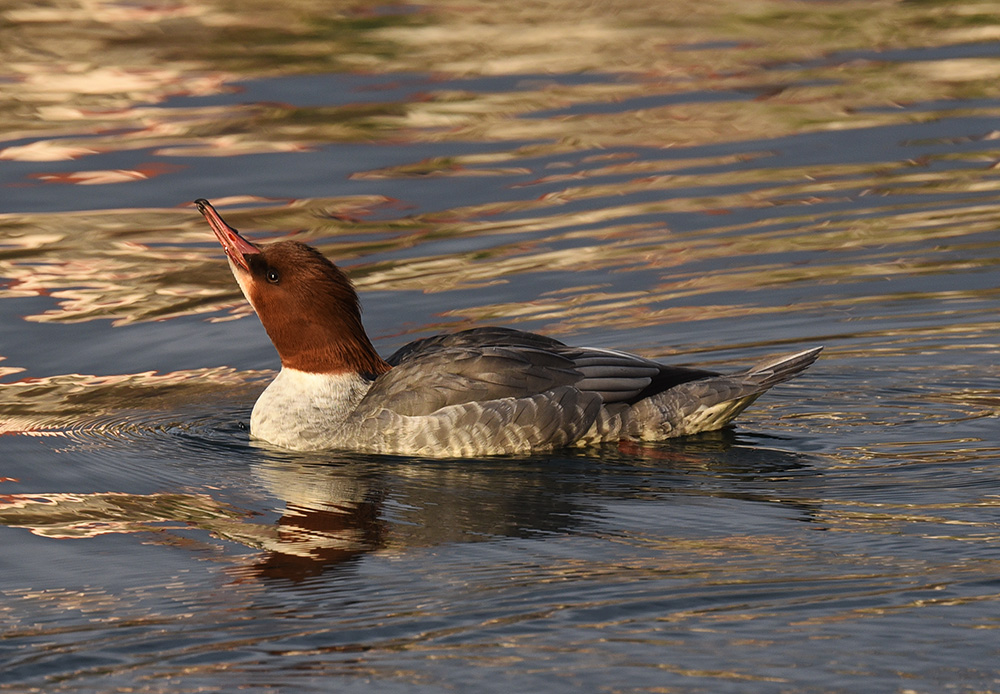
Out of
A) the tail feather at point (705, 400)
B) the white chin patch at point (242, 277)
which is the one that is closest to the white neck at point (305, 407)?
the white chin patch at point (242, 277)

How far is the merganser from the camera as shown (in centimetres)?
859

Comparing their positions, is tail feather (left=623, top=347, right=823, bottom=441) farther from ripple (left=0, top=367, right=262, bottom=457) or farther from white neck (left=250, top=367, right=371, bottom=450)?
ripple (left=0, top=367, right=262, bottom=457)

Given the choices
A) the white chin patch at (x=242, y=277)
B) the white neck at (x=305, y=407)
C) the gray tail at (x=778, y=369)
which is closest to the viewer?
the gray tail at (x=778, y=369)

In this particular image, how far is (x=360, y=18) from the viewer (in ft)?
66.0

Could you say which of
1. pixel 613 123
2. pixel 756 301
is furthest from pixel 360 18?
pixel 756 301

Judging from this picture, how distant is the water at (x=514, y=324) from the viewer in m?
6.11

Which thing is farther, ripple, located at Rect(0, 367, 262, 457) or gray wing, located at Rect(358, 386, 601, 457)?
ripple, located at Rect(0, 367, 262, 457)

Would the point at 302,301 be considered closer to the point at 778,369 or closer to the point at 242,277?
the point at 242,277

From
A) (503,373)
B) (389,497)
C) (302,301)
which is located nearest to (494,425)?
(503,373)

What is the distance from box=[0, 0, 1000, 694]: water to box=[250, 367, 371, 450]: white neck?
0.15m

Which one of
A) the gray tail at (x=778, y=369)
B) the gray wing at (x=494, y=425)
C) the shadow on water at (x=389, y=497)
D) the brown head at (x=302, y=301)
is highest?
the brown head at (x=302, y=301)

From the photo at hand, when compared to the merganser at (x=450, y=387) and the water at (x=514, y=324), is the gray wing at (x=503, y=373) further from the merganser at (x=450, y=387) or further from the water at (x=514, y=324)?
the water at (x=514, y=324)

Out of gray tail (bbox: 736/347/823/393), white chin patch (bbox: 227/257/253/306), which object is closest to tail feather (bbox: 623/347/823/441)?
gray tail (bbox: 736/347/823/393)

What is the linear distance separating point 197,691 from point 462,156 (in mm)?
9918
